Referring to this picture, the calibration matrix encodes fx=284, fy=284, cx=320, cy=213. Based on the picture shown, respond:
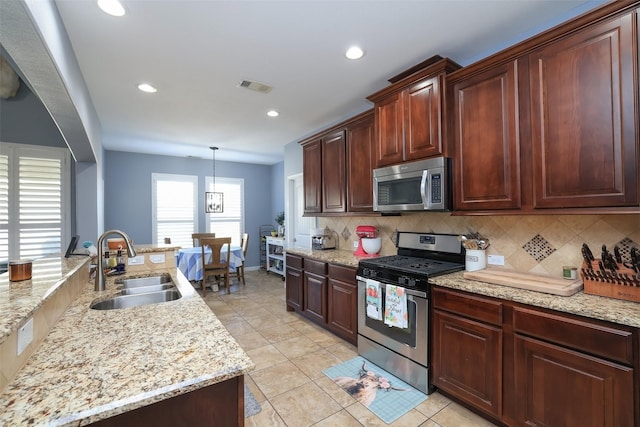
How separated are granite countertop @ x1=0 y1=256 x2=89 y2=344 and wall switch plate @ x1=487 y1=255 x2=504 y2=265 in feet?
8.99

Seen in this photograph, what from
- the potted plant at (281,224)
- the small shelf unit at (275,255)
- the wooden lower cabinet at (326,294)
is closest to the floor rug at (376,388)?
the wooden lower cabinet at (326,294)

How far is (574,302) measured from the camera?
60.8 inches

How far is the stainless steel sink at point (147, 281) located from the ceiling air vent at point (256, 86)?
1940 millimetres

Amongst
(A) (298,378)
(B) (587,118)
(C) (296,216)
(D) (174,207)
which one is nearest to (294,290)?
(A) (298,378)

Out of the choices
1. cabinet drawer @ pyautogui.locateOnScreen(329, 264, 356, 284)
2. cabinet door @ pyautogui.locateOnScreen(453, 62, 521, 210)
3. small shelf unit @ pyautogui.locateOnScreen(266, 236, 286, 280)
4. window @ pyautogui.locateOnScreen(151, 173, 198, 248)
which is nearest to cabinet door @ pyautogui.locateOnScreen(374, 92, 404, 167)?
cabinet door @ pyautogui.locateOnScreen(453, 62, 521, 210)

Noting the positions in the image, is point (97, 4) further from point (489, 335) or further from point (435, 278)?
point (489, 335)

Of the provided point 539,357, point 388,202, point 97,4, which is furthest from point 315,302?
point 97,4

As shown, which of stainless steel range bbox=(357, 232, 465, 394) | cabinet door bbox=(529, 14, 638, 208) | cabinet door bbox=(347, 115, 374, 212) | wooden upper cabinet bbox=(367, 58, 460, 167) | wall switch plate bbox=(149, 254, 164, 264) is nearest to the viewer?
cabinet door bbox=(529, 14, 638, 208)

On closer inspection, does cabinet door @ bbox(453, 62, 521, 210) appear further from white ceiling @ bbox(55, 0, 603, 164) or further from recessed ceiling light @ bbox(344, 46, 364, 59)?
recessed ceiling light @ bbox(344, 46, 364, 59)

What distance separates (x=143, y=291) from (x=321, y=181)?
2.37 m

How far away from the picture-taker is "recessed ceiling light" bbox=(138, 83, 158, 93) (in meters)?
2.85

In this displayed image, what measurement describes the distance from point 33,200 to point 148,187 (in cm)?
244

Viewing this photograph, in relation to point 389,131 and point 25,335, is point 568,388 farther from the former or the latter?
point 25,335

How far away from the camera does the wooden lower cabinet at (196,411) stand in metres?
0.84
